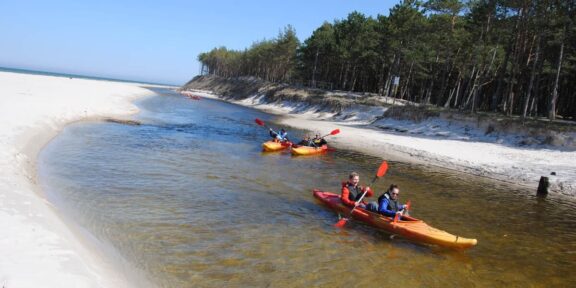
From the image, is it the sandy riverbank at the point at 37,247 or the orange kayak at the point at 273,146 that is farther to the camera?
the orange kayak at the point at 273,146

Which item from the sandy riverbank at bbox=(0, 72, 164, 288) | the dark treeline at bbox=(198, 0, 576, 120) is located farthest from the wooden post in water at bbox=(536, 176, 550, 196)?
the sandy riverbank at bbox=(0, 72, 164, 288)

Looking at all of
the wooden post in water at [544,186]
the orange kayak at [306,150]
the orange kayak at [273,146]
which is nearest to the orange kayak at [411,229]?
the wooden post in water at [544,186]

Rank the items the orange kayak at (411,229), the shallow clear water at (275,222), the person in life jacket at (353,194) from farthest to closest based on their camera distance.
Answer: the person in life jacket at (353,194)
the orange kayak at (411,229)
the shallow clear water at (275,222)

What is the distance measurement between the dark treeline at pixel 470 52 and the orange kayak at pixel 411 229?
2105 centimetres

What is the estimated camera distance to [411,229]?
412 inches

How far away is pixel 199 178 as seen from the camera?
567 inches

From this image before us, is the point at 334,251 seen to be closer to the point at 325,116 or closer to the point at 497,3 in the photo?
the point at 497,3

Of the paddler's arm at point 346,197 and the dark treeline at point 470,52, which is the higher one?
the dark treeline at point 470,52

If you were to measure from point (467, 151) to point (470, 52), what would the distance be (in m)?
18.5

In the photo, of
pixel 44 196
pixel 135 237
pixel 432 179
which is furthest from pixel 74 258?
pixel 432 179

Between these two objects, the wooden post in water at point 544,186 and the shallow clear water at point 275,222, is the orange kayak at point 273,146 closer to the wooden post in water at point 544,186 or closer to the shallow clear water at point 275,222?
the shallow clear water at point 275,222

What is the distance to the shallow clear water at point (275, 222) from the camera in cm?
797

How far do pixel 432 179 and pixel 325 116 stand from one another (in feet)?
100

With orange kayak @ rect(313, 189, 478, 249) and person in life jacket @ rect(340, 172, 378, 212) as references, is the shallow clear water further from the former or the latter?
person in life jacket @ rect(340, 172, 378, 212)
